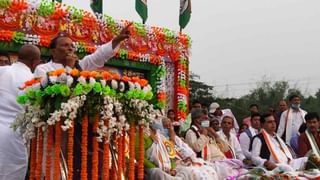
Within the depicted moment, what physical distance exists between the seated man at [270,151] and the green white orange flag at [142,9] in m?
5.57

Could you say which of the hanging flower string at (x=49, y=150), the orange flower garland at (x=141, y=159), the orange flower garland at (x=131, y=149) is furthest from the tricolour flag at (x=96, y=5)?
the hanging flower string at (x=49, y=150)

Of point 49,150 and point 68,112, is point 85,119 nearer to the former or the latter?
point 68,112

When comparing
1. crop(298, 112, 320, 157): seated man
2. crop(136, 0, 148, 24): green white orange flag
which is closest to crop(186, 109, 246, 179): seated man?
crop(298, 112, 320, 157): seated man

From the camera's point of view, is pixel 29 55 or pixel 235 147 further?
pixel 235 147

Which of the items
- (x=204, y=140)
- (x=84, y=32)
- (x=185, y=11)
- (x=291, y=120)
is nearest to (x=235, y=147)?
(x=204, y=140)

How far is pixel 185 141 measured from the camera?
7.14 metres

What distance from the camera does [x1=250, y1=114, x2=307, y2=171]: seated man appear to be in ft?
22.6

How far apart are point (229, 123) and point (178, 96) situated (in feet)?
13.4

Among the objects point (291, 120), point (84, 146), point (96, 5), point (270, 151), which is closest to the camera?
point (84, 146)

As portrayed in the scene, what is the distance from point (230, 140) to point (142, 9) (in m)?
5.41

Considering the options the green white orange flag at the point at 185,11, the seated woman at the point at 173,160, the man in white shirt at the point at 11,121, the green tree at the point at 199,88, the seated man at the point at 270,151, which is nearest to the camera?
the man in white shirt at the point at 11,121

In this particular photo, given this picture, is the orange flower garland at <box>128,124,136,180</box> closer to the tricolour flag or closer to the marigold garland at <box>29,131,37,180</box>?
the marigold garland at <box>29,131,37,180</box>

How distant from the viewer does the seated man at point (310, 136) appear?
7.62 meters

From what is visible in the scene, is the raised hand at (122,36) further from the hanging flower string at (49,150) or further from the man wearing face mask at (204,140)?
the man wearing face mask at (204,140)
